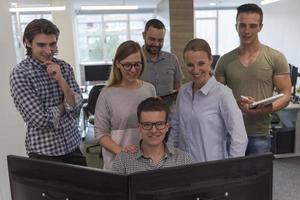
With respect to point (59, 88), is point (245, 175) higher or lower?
lower

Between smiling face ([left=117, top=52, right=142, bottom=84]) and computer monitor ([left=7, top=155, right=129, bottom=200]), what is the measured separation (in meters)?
0.88

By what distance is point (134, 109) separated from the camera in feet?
5.99

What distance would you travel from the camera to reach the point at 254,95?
2.08 m

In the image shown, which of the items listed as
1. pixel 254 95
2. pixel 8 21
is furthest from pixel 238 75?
pixel 8 21

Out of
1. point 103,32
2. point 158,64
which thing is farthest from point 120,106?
point 103,32

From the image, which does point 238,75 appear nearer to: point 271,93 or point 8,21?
point 271,93

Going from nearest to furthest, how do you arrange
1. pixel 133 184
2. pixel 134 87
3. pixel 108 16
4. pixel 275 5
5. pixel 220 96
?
1. pixel 133 184
2. pixel 220 96
3. pixel 134 87
4. pixel 275 5
5. pixel 108 16

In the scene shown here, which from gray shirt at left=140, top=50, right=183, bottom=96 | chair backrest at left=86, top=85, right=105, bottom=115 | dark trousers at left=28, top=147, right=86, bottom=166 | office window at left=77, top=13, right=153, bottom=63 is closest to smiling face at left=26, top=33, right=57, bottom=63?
dark trousers at left=28, top=147, right=86, bottom=166

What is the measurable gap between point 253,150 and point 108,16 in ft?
32.6

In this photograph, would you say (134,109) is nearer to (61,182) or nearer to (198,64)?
(198,64)

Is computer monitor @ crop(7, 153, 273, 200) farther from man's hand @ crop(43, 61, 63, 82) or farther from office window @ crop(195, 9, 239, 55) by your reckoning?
office window @ crop(195, 9, 239, 55)

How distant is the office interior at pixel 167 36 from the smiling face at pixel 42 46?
1.85 ft

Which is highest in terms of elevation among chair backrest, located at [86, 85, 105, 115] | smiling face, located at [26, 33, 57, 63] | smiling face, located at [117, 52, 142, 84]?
smiling face, located at [26, 33, 57, 63]

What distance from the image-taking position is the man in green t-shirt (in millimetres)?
2025
